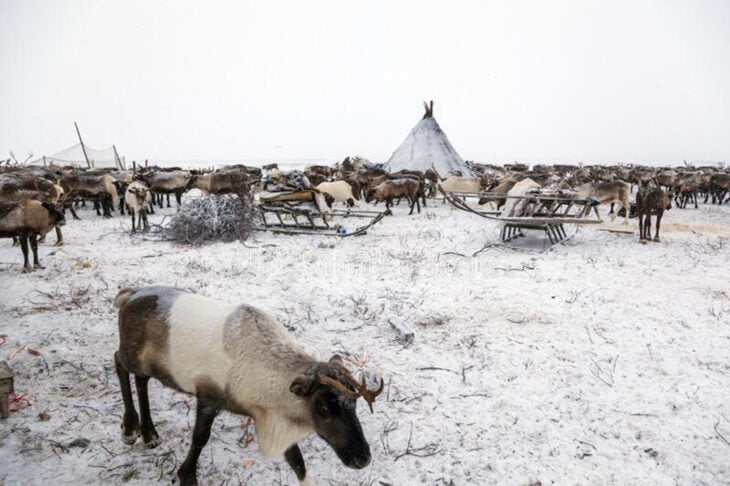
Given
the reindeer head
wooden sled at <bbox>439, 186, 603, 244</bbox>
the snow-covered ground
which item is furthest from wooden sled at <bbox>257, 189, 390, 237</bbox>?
the reindeer head

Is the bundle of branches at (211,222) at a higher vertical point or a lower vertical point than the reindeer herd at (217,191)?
lower

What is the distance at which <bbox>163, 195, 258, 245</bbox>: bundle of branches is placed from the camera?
10852 mm

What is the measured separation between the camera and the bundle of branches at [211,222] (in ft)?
35.6

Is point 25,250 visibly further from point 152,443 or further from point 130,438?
point 152,443

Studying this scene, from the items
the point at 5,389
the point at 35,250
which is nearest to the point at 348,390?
the point at 5,389

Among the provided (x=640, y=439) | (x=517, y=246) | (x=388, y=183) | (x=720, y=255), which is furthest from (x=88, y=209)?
(x=720, y=255)

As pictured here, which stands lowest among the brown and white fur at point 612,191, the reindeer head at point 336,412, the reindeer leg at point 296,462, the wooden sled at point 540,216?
the reindeer leg at point 296,462

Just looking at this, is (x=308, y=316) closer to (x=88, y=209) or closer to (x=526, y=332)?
(x=526, y=332)

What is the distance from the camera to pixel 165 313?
9.75ft

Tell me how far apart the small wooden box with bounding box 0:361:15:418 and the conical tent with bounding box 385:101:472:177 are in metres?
24.7

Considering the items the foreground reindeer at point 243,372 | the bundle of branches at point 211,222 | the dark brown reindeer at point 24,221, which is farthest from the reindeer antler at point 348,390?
the bundle of branches at point 211,222

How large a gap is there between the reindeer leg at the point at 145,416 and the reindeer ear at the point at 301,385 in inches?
63.7

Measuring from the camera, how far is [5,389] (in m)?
3.51

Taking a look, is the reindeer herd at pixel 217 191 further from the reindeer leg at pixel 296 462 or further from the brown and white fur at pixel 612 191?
the reindeer leg at pixel 296 462
